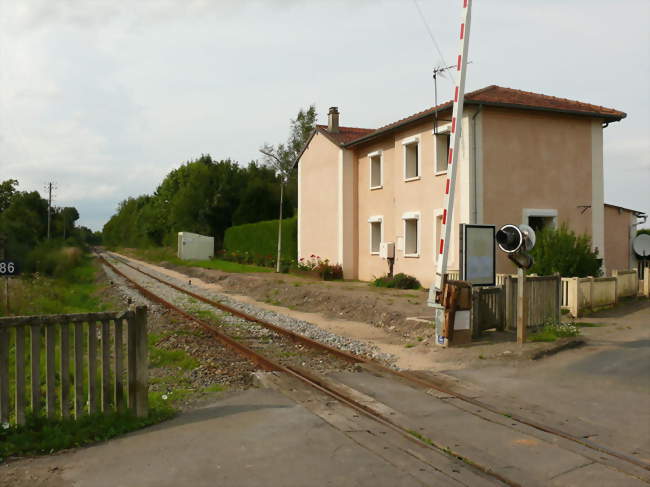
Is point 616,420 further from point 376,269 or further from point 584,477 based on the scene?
point 376,269

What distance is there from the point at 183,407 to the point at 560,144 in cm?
1791

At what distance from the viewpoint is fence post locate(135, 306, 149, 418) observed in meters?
5.54

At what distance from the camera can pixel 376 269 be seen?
25.0 metres

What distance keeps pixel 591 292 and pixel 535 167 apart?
671 cm

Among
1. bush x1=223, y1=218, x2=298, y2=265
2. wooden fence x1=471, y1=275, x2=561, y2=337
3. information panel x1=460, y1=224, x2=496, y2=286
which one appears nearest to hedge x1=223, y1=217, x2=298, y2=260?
bush x1=223, y1=218, x2=298, y2=265

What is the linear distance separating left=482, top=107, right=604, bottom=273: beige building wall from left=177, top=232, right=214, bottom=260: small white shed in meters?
36.8

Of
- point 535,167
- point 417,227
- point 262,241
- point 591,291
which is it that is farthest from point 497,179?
point 262,241

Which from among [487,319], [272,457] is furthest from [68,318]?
[487,319]

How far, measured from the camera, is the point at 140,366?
555 centimetres

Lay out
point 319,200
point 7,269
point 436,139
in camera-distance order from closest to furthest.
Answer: point 7,269 → point 436,139 → point 319,200

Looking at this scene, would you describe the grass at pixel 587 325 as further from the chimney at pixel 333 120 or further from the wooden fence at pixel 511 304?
the chimney at pixel 333 120

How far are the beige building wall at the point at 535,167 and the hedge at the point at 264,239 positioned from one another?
1772 cm

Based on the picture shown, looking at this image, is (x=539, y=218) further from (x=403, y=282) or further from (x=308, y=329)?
(x=308, y=329)

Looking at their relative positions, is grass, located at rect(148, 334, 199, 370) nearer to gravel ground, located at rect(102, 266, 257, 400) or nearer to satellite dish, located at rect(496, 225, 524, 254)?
gravel ground, located at rect(102, 266, 257, 400)
